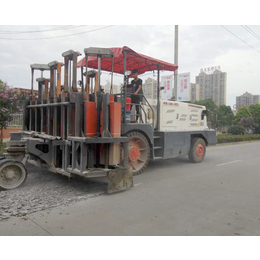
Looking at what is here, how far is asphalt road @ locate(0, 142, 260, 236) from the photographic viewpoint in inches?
142

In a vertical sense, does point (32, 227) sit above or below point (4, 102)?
below

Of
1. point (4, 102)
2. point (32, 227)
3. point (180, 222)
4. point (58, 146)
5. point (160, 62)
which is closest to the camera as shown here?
point (32, 227)

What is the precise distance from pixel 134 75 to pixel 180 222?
4724 millimetres

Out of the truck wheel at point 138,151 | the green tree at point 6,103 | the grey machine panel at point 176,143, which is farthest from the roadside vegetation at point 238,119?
the green tree at point 6,103

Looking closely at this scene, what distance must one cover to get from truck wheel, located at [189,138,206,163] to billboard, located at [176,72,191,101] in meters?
6.90

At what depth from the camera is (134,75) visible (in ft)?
24.4

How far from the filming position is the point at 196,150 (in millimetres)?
9211

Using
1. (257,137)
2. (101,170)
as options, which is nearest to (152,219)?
(101,170)

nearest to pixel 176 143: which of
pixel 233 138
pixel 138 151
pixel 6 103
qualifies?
pixel 138 151

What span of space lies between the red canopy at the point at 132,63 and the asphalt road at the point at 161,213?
3.35m

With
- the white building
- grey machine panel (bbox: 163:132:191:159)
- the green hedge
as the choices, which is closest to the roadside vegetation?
the green hedge

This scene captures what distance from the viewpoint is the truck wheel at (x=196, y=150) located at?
9.13m

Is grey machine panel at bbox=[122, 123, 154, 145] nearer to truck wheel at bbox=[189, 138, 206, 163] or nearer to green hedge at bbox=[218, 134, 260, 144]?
truck wheel at bbox=[189, 138, 206, 163]

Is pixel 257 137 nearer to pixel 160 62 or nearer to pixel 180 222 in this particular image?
pixel 160 62
